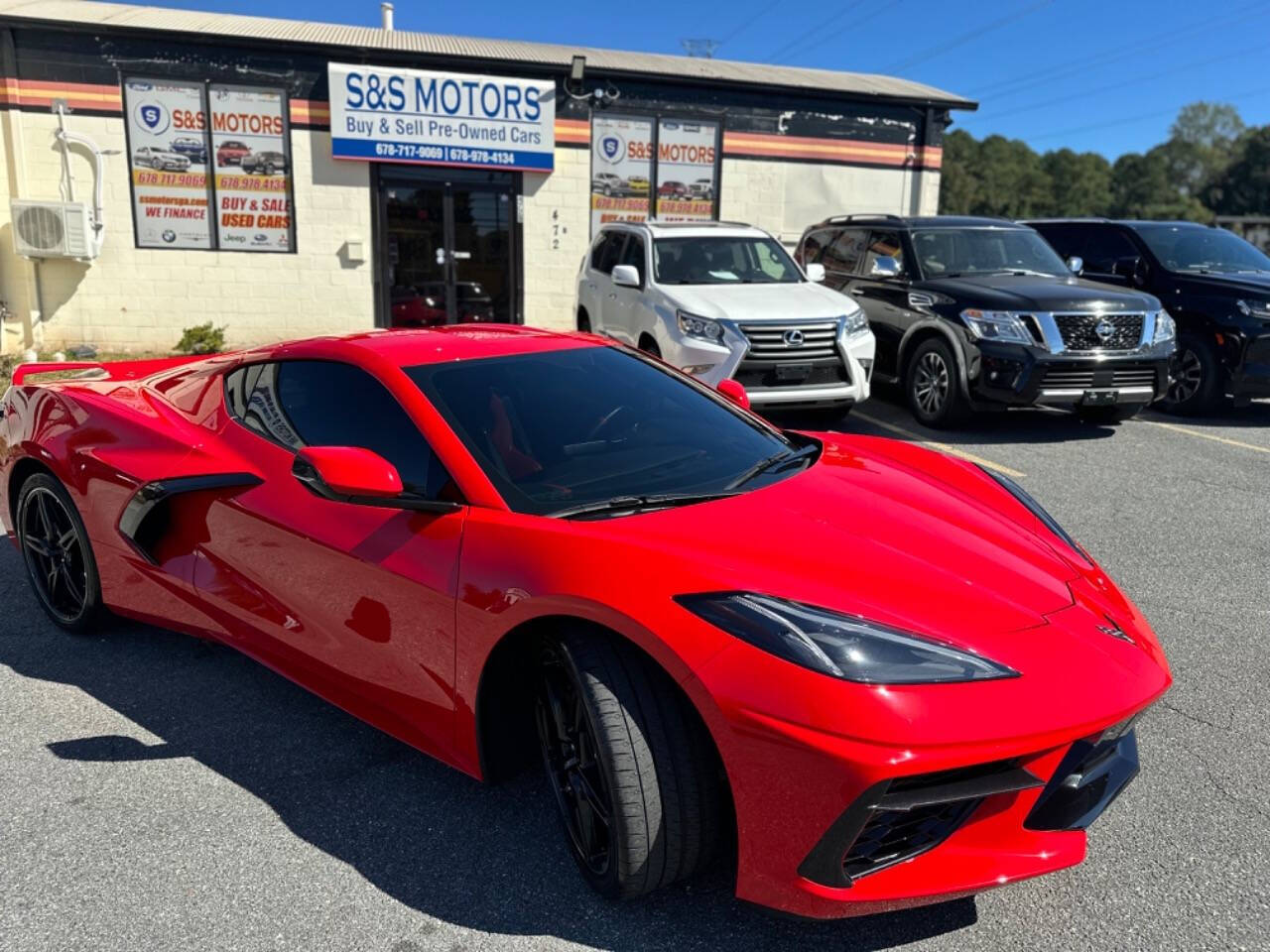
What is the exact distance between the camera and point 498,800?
2.86 meters

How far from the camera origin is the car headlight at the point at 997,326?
7.80 metres

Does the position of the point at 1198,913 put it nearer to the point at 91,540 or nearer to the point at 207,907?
the point at 207,907

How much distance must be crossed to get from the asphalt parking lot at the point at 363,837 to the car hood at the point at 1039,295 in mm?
4321

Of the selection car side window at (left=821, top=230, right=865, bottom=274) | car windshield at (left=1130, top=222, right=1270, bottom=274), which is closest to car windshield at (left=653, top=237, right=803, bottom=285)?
car side window at (left=821, top=230, right=865, bottom=274)

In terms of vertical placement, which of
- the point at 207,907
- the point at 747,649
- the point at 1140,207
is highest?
the point at 1140,207

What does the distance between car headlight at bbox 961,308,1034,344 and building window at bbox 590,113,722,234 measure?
6589 mm

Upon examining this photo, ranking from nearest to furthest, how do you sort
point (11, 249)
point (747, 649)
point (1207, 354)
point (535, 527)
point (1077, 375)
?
point (747, 649), point (535, 527), point (1077, 375), point (1207, 354), point (11, 249)

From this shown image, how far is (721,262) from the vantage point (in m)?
9.09

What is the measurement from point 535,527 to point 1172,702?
2.44 m

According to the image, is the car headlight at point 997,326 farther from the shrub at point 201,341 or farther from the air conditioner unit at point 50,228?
the air conditioner unit at point 50,228

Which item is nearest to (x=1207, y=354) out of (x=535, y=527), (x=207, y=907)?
(x=535, y=527)

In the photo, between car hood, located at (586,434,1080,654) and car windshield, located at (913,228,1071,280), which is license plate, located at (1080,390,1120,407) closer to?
car windshield, located at (913,228,1071,280)

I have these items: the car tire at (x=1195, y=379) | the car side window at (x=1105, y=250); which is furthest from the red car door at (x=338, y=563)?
the car side window at (x=1105, y=250)

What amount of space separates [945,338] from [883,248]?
1.65m
